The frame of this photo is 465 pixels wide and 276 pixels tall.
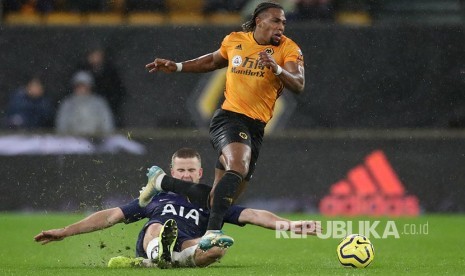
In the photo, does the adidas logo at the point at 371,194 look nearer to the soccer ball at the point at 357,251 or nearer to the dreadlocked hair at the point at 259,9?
the dreadlocked hair at the point at 259,9

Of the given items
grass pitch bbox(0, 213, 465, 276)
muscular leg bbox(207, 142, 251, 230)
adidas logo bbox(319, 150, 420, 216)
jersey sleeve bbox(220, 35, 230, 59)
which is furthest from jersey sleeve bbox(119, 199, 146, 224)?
adidas logo bbox(319, 150, 420, 216)

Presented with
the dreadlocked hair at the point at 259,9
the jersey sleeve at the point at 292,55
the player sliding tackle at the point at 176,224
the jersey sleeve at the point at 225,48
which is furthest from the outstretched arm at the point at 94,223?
the dreadlocked hair at the point at 259,9

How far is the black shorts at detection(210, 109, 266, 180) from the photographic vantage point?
9.95 metres

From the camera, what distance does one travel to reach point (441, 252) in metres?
11.6

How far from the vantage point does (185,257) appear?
367 inches

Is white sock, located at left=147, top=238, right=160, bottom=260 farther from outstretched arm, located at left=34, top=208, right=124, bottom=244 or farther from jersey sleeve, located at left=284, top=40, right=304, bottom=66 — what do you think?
jersey sleeve, located at left=284, top=40, right=304, bottom=66

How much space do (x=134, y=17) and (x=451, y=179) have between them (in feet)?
17.6

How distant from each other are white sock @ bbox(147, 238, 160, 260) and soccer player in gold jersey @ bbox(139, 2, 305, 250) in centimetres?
57

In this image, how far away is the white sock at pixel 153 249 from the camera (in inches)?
366

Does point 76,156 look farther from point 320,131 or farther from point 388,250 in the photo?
point 388,250

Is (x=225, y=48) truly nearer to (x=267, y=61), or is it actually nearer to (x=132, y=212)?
(x=267, y=61)

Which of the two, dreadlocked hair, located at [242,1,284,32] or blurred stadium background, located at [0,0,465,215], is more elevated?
blurred stadium background, located at [0,0,465,215]

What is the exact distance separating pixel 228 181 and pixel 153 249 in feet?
2.63

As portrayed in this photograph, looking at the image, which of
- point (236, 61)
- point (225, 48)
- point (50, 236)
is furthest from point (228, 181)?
point (225, 48)
